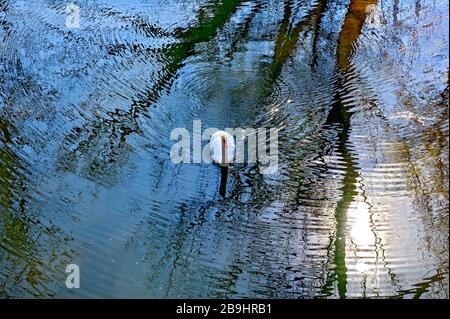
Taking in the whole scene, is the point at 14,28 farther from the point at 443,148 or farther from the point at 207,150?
the point at 443,148

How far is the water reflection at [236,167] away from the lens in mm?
6371

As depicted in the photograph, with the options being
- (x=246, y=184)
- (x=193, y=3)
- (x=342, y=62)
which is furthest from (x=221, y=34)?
(x=246, y=184)

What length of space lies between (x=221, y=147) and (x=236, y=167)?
31 centimetres

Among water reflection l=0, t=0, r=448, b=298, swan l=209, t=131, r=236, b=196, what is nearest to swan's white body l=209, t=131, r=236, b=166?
swan l=209, t=131, r=236, b=196

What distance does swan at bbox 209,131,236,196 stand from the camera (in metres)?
7.40

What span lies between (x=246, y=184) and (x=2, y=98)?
12.1 ft

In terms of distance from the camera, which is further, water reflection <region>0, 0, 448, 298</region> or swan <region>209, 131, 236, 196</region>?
swan <region>209, 131, 236, 196</region>

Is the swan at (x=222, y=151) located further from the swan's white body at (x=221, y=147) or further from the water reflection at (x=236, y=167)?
the water reflection at (x=236, y=167)

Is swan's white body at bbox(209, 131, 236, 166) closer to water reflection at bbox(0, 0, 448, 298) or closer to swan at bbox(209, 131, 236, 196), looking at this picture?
swan at bbox(209, 131, 236, 196)

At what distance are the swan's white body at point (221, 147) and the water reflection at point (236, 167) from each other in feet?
0.69

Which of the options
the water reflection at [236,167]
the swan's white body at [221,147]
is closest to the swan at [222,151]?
the swan's white body at [221,147]

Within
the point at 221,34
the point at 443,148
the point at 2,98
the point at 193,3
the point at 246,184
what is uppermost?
the point at 193,3
